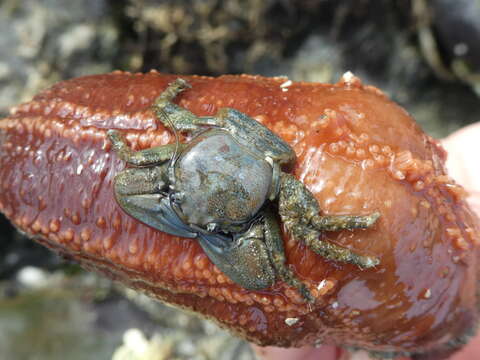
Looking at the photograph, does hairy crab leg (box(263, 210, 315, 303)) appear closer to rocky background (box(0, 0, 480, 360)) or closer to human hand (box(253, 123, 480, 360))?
human hand (box(253, 123, 480, 360))

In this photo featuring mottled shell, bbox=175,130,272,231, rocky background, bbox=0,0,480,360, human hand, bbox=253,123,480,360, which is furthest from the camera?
rocky background, bbox=0,0,480,360

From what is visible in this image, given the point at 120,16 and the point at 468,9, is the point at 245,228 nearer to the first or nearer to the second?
the point at 120,16

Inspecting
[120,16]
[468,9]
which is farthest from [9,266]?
[468,9]

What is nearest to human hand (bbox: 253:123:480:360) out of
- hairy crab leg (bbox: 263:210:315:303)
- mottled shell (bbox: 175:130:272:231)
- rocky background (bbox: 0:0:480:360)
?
rocky background (bbox: 0:0:480:360)

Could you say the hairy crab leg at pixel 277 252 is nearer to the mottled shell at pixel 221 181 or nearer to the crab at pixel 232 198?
the crab at pixel 232 198

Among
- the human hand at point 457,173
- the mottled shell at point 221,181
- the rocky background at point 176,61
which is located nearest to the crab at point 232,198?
the mottled shell at point 221,181

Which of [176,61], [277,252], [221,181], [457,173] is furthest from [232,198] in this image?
[176,61]

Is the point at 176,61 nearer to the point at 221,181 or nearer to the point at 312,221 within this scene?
the point at 221,181
